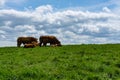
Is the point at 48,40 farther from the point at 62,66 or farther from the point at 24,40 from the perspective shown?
the point at 62,66

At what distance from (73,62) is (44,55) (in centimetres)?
391

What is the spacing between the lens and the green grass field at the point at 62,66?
20844mm

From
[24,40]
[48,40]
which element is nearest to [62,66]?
[48,40]

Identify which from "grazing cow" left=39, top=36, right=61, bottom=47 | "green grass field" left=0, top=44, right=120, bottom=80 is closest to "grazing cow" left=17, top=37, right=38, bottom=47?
"grazing cow" left=39, top=36, right=61, bottom=47

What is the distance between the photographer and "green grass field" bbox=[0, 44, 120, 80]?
20844mm

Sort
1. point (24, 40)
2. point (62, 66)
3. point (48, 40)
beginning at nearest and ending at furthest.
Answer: point (62, 66) → point (48, 40) → point (24, 40)

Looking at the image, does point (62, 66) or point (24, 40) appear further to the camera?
point (24, 40)

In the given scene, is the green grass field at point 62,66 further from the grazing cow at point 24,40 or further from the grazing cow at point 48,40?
the grazing cow at point 24,40

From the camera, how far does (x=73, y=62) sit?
24.0 meters

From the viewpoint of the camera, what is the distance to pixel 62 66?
22734 millimetres

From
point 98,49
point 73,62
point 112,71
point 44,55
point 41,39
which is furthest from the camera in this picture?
point 41,39

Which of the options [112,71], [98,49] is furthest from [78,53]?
[112,71]

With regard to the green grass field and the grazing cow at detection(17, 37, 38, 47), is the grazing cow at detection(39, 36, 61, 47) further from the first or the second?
the green grass field

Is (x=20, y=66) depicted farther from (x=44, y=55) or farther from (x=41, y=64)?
(x=44, y=55)
